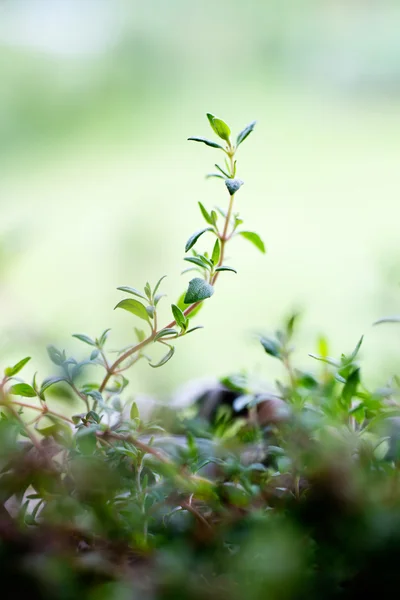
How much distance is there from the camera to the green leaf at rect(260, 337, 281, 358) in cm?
50

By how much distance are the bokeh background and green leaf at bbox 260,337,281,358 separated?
429mm

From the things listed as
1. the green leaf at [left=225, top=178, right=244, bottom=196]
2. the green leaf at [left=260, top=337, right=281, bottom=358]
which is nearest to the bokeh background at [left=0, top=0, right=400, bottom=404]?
the green leaf at [left=260, top=337, right=281, bottom=358]

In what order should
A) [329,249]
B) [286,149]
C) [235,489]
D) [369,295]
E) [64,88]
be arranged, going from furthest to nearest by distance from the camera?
[64,88] → [286,149] → [329,249] → [369,295] → [235,489]

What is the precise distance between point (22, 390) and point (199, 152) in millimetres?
2249

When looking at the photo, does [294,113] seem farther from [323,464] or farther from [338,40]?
[323,464]

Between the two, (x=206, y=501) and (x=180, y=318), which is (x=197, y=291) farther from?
(x=206, y=501)

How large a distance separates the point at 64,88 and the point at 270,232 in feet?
4.84

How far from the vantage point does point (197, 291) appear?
1.34 ft

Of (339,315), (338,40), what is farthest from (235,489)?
(338,40)

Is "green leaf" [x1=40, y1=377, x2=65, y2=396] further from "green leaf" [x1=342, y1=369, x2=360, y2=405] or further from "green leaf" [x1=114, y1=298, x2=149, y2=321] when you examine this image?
"green leaf" [x1=342, y1=369, x2=360, y2=405]

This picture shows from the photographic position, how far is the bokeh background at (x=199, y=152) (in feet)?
6.09

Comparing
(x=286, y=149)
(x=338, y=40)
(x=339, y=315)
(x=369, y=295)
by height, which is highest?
(x=338, y=40)

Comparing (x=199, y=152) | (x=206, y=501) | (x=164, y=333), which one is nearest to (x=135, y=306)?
(x=164, y=333)

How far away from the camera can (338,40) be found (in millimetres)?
3182
